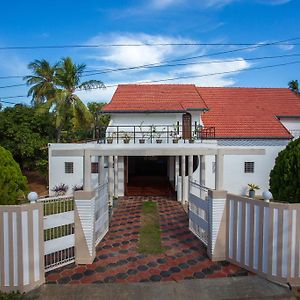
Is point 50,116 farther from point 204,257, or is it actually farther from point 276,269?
point 276,269

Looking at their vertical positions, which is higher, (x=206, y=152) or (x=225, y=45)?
(x=225, y=45)

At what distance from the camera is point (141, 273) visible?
18.1ft

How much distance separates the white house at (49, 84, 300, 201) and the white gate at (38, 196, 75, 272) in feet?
23.8

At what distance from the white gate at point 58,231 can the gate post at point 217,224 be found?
3.29 meters

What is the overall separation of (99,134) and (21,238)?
10915 millimetres

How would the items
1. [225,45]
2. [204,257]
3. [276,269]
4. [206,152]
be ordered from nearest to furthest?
[276,269] < [204,257] < [206,152] < [225,45]

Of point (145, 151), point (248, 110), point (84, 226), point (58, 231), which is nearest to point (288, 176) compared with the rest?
→ point (145, 151)

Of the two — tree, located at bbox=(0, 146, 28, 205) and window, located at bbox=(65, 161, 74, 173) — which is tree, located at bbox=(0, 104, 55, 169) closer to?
window, located at bbox=(65, 161, 74, 173)

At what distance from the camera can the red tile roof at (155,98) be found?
16.2 meters

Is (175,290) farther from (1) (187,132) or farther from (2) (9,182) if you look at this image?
(1) (187,132)

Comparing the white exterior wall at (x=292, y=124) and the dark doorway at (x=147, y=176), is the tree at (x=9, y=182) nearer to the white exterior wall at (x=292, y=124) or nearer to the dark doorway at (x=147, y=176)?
the dark doorway at (x=147, y=176)

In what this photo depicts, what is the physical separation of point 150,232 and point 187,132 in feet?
32.5

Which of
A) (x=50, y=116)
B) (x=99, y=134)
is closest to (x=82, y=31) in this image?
(x=99, y=134)

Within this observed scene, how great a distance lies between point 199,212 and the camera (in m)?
7.44
